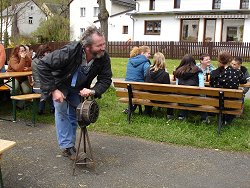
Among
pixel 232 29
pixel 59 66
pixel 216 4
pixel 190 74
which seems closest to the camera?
pixel 59 66

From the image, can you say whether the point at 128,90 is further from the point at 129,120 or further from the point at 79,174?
the point at 79,174

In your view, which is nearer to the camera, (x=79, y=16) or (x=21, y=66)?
(x=21, y=66)

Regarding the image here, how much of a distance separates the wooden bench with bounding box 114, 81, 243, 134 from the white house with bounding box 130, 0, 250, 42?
2625 cm

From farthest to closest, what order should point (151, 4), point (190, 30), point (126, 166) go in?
point (190, 30)
point (151, 4)
point (126, 166)

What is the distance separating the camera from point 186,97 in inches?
242

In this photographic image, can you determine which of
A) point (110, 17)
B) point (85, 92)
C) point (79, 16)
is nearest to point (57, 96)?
point (85, 92)

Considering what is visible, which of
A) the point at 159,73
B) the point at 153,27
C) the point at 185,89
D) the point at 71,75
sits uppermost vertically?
the point at 153,27

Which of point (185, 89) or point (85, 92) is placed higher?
point (85, 92)

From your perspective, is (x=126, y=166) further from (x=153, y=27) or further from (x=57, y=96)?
(x=153, y=27)

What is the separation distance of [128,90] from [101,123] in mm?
778

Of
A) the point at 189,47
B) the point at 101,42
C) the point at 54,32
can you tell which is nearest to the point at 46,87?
the point at 101,42

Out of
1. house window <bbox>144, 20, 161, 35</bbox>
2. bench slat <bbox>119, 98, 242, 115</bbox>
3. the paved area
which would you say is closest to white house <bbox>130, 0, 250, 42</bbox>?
house window <bbox>144, 20, 161, 35</bbox>

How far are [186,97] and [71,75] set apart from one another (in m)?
2.42

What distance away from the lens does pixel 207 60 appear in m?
7.36
